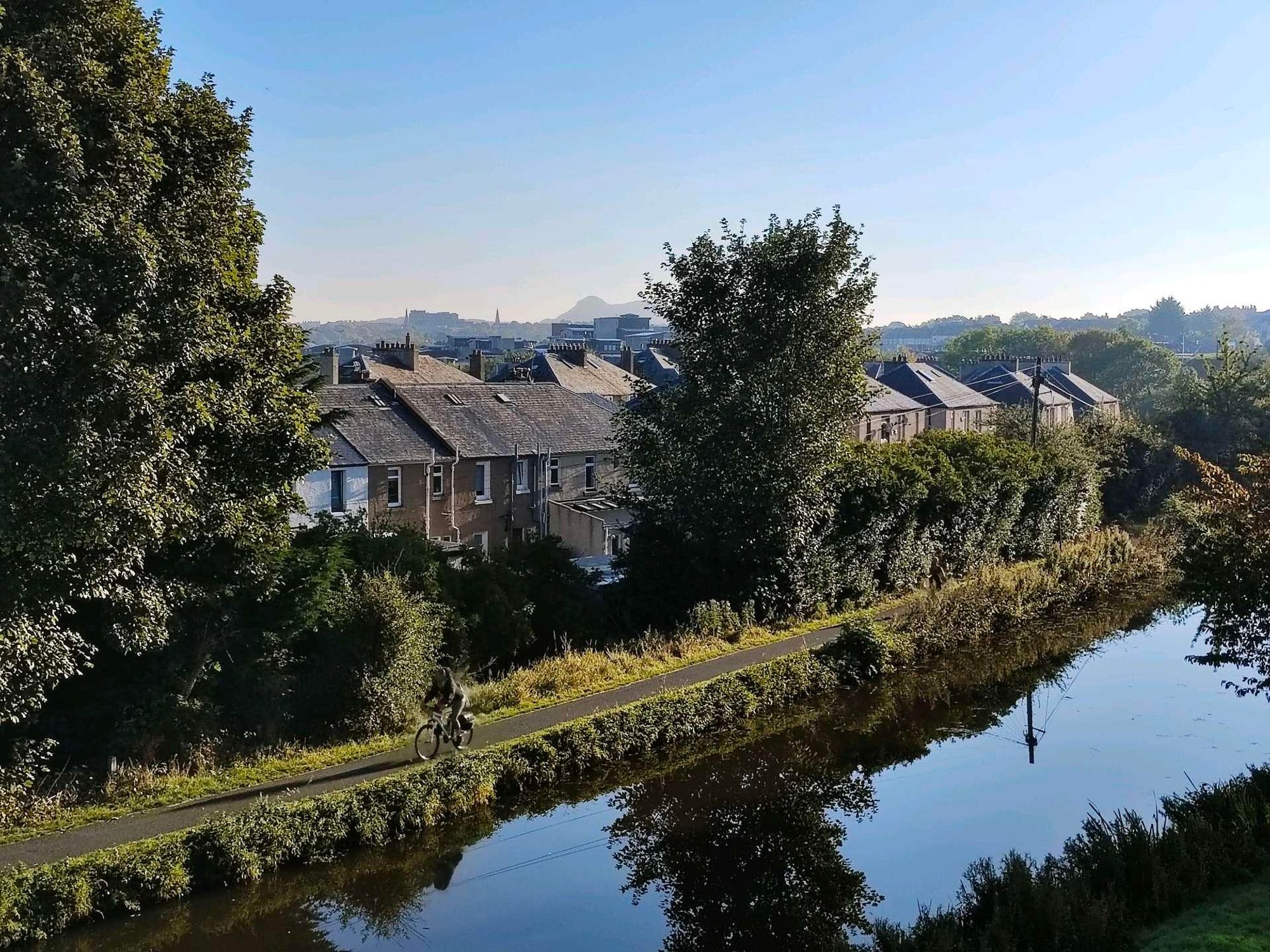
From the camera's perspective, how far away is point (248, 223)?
18.5m

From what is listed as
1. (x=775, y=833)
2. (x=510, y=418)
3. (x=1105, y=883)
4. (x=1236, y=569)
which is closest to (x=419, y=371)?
(x=510, y=418)

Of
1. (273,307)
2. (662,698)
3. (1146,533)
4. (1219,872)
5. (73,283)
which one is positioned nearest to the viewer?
(1219,872)

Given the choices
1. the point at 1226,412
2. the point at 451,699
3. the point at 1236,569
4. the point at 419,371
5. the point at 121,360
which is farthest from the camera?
the point at 419,371

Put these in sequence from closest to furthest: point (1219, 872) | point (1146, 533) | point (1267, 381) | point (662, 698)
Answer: point (1219, 872) < point (662, 698) < point (1146, 533) < point (1267, 381)

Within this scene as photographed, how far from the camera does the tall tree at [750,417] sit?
2817cm

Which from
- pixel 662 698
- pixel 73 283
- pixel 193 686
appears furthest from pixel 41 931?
pixel 662 698

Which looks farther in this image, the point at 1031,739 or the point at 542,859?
the point at 1031,739

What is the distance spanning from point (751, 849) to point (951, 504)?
2275 cm

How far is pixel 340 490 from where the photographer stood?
3594 centimetres

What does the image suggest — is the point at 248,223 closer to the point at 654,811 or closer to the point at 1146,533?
the point at 654,811

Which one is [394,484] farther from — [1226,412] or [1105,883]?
[1226,412]

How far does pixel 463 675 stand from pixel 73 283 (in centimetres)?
1146

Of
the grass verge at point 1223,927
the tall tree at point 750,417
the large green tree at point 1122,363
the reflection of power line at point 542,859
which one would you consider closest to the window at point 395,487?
the tall tree at point 750,417

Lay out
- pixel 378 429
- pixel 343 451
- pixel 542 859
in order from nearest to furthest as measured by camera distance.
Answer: pixel 542 859, pixel 343 451, pixel 378 429
